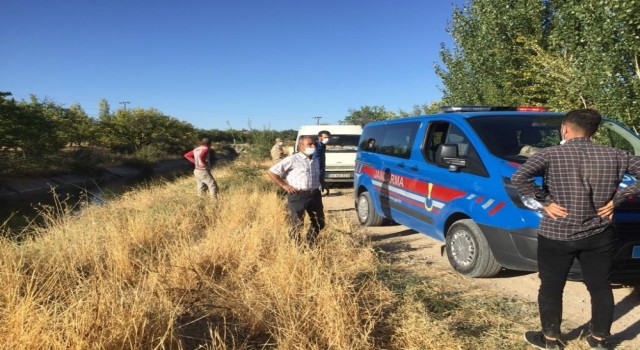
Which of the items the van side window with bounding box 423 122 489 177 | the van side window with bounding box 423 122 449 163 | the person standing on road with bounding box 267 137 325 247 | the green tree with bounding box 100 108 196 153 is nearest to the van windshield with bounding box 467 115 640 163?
the van side window with bounding box 423 122 489 177

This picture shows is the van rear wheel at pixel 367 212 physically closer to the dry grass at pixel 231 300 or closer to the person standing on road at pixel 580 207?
the dry grass at pixel 231 300

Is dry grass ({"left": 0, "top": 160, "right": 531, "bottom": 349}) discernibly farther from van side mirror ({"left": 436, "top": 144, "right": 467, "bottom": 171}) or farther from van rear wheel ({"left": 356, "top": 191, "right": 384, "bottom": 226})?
van rear wheel ({"left": 356, "top": 191, "right": 384, "bottom": 226})

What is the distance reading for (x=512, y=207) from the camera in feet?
12.7

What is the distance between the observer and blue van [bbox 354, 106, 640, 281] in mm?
3748

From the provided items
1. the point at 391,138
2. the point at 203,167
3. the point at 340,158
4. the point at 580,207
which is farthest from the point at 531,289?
the point at 340,158

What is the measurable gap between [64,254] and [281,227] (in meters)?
2.72

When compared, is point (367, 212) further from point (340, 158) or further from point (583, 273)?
point (340, 158)

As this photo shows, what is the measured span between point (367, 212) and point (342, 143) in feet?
19.3

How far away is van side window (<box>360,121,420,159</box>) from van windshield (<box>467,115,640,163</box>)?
4.13 feet

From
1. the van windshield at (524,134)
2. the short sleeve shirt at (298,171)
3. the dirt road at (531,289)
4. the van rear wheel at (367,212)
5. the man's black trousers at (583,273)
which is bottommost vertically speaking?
the dirt road at (531,289)

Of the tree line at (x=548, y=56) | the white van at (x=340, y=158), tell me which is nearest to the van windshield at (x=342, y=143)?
the white van at (x=340, y=158)

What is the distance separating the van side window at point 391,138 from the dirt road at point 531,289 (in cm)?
139

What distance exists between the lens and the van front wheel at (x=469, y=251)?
441 cm

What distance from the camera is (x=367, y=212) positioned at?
302 inches
